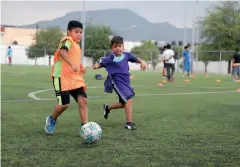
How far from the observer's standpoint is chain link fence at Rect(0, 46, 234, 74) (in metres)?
42.2

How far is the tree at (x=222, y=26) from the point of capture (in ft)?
164

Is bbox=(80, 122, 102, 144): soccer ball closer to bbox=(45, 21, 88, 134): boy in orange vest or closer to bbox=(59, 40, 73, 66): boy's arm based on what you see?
bbox=(45, 21, 88, 134): boy in orange vest

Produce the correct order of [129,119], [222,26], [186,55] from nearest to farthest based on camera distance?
[129,119] → [186,55] → [222,26]

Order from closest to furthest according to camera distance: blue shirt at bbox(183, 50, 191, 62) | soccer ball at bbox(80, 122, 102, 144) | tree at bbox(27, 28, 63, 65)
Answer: soccer ball at bbox(80, 122, 102, 144) < blue shirt at bbox(183, 50, 191, 62) < tree at bbox(27, 28, 63, 65)

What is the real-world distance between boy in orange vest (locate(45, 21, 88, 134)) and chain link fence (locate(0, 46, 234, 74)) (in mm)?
33574

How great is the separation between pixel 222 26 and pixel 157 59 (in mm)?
8697

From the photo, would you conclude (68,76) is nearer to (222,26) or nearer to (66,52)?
(66,52)

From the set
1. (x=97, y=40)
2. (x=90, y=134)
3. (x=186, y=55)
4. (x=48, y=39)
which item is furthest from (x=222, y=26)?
(x=90, y=134)

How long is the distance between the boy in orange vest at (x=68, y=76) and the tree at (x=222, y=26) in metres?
45.7

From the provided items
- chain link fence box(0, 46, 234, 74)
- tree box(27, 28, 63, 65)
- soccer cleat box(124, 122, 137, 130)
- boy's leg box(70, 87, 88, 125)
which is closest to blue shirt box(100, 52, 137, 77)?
soccer cleat box(124, 122, 137, 130)

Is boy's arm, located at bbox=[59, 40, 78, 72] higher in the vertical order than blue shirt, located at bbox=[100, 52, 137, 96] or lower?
higher

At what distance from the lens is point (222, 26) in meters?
50.3

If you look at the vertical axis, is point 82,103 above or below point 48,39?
below

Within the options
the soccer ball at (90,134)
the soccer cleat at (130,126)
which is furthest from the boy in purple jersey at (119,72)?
the soccer ball at (90,134)
